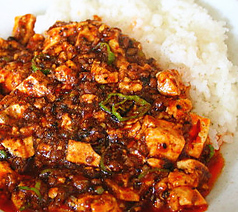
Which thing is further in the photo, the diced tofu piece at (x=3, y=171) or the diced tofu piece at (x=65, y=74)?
the diced tofu piece at (x=65, y=74)

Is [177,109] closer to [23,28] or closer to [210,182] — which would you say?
[210,182]

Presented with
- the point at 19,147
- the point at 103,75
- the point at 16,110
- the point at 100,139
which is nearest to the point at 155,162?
the point at 100,139

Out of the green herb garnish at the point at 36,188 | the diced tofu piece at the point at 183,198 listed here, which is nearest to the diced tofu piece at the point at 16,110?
the green herb garnish at the point at 36,188

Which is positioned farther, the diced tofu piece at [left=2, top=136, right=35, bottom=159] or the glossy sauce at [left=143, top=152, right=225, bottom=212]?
the diced tofu piece at [left=2, top=136, right=35, bottom=159]

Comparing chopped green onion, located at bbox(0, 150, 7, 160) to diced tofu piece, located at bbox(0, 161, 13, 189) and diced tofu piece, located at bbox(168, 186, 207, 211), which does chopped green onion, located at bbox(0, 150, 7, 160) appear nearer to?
diced tofu piece, located at bbox(0, 161, 13, 189)

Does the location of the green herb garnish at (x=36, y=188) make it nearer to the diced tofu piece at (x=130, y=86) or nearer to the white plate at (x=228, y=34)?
the diced tofu piece at (x=130, y=86)

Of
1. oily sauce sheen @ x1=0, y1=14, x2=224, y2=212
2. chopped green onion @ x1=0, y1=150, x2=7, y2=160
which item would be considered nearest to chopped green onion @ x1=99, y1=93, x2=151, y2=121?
oily sauce sheen @ x1=0, y1=14, x2=224, y2=212

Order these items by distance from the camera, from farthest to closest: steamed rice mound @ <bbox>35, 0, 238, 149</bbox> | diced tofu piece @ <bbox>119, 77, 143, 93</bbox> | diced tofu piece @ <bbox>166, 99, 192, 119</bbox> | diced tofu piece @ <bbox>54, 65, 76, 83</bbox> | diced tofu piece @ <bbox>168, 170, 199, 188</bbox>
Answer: steamed rice mound @ <bbox>35, 0, 238, 149</bbox>, diced tofu piece @ <bbox>54, 65, 76, 83</bbox>, diced tofu piece @ <bbox>119, 77, 143, 93</bbox>, diced tofu piece @ <bbox>166, 99, 192, 119</bbox>, diced tofu piece @ <bbox>168, 170, 199, 188</bbox>

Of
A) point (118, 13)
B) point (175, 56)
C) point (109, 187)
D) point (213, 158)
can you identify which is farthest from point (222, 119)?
point (118, 13)
